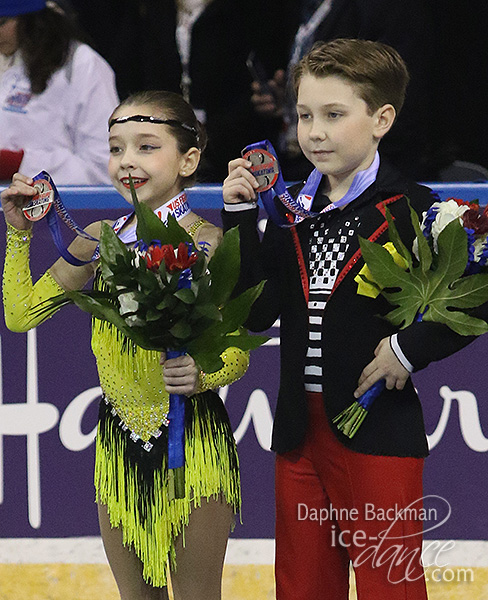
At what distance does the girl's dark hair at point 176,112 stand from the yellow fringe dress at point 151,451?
482mm

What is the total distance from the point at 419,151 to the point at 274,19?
1.11 m

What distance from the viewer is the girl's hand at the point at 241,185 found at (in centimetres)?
266

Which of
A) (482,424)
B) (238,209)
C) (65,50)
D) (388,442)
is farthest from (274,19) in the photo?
(388,442)

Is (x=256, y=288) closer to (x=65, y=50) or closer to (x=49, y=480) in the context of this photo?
(x=49, y=480)

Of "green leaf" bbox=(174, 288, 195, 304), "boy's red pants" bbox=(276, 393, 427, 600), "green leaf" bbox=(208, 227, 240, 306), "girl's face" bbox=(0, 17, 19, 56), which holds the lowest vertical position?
"boy's red pants" bbox=(276, 393, 427, 600)

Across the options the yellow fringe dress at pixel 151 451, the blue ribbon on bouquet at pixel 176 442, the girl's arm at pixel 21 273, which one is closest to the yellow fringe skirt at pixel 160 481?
the yellow fringe dress at pixel 151 451

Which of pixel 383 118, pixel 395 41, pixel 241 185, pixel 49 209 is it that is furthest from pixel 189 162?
pixel 395 41

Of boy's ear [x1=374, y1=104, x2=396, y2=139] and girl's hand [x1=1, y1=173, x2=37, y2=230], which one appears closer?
boy's ear [x1=374, y1=104, x2=396, y2=139]

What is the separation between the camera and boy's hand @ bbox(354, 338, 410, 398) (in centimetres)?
262

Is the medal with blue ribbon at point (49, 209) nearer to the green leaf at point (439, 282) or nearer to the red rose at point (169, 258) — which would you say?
the red rose at point (169, 258)

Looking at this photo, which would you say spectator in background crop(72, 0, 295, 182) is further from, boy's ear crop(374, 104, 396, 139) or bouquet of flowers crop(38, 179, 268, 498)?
bouquet of flowers crop(38, 179, 268, 498)

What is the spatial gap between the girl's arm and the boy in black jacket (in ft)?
1.68

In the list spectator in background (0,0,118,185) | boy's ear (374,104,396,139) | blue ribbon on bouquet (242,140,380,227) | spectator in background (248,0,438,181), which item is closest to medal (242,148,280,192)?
blue ribbon on bouquet (242,140,380,227)

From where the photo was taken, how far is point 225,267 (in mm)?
2570
